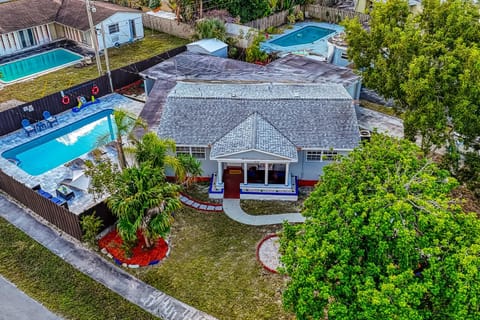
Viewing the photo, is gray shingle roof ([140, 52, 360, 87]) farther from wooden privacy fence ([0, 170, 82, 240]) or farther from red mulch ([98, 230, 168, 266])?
red mulch ([98, 230, 168, 266])

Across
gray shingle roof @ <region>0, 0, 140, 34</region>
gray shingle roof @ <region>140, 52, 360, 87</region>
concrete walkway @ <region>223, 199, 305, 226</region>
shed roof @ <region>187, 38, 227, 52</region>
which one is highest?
gray shingle roof @ <region>0, 0, 140, 34</region>

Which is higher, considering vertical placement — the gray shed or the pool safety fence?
the gray shed

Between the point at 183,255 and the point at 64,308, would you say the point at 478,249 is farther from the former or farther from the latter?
the point at 64,308

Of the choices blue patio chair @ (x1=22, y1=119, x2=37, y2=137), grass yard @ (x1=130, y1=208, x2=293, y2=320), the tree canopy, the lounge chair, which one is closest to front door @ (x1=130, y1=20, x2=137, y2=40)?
blue patio chair @ (x1=22, y1=119, x2=37, y2=137)

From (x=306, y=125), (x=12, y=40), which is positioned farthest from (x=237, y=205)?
(x=12, y=40)

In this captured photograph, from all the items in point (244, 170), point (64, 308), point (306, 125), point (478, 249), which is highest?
point (478, 249)

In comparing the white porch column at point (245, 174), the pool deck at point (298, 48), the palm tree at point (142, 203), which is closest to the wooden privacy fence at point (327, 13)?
the pool deck at point (298, 48)
